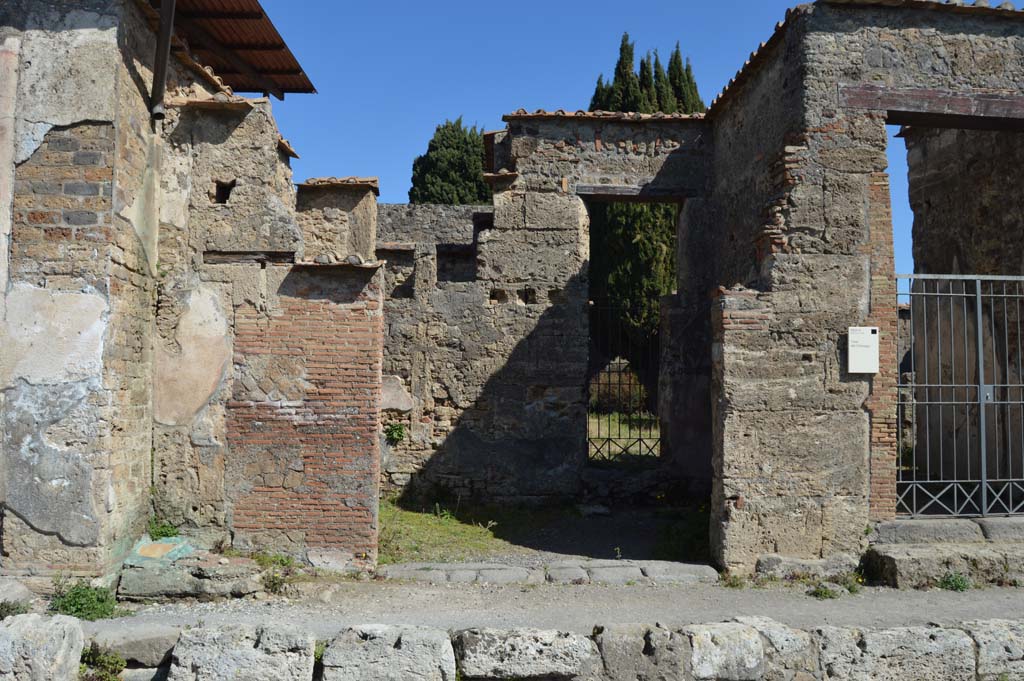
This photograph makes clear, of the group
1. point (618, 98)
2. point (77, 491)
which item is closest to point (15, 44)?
point (77, 491)

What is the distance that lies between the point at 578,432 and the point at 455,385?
1.61 meters

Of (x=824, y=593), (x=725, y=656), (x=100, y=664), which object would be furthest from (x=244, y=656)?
(x=824, y=593)

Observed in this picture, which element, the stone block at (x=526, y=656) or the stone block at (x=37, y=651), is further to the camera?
the stone block at (x=526, y=656)

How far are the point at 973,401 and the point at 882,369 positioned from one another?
1847mm

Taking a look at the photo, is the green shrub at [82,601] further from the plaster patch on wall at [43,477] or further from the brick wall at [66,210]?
the brick wall at [66,210]

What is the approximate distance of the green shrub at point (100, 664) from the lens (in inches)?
176

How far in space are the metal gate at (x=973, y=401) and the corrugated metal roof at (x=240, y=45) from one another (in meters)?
7.50

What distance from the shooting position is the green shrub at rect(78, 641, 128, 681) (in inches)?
176

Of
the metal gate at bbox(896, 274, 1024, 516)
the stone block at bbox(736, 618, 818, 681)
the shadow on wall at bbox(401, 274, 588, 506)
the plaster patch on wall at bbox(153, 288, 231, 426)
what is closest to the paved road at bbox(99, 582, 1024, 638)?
the stone block at bbox(736, 618, 818, 681)

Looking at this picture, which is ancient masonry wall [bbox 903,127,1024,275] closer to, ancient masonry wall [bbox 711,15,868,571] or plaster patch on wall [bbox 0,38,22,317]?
ancient masonry wall [bbox 711,15,868,571]

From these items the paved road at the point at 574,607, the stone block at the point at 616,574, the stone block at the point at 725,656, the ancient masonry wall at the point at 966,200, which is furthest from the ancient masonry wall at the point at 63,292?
the ancient masonry wall at the point at 966,200

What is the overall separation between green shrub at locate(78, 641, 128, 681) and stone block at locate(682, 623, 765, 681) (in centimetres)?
354

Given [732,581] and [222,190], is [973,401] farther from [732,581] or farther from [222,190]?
[222,190]

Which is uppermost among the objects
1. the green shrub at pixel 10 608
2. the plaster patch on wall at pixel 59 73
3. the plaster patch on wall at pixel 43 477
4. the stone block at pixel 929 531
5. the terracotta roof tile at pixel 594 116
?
the terracotta roof tile at pixel 594 116
